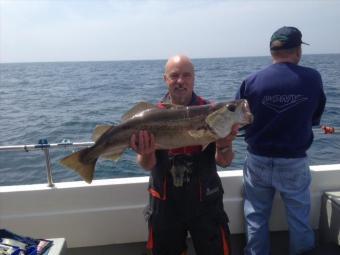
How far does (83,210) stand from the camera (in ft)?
13.5

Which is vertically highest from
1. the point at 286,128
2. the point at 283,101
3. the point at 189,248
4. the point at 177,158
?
the point at 283,101

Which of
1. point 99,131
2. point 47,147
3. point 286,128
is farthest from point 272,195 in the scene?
point 47,147

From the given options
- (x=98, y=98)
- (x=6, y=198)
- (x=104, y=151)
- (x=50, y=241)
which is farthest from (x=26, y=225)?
(x=98, y=98)

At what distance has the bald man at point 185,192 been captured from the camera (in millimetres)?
3271

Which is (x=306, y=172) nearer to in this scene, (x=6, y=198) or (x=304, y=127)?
(x=304, y=127)

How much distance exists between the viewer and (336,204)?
13.3ft

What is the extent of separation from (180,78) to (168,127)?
0.49 m

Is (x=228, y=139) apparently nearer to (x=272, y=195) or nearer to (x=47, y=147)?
(x=272, y=195)

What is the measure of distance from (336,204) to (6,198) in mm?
3580

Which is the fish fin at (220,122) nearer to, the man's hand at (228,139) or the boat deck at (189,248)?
the man's hand at (228,139)

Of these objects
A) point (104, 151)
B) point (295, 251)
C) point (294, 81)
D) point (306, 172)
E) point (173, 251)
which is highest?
point (294, 81)

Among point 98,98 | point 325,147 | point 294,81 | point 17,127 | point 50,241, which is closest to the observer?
point 50,241

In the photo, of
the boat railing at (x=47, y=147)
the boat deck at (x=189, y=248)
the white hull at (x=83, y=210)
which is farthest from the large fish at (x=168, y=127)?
the boat deck at (x=189, y=248)

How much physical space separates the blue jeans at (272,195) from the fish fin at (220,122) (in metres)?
0.98
